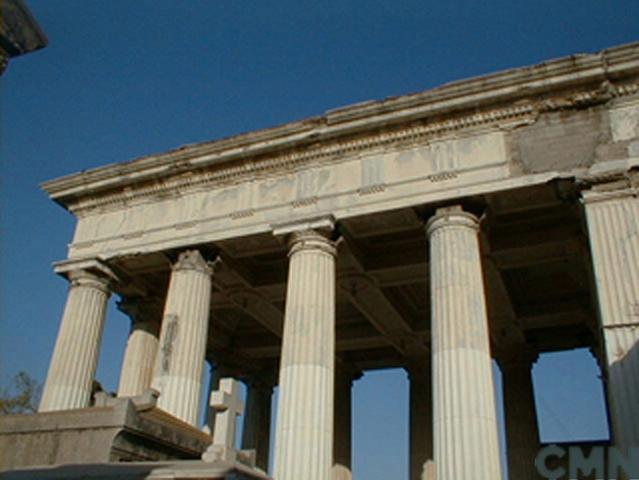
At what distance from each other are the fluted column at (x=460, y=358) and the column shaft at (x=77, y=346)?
1132 centimetres

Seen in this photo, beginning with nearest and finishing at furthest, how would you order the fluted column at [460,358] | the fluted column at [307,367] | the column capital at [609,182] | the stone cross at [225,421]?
the stone cross at [225,421] → the fluted column at [460,358] → the column capital at [609,182] → the fluted column at [307,367]

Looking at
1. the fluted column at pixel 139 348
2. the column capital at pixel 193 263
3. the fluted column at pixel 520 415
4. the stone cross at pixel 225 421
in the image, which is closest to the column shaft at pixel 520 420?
the fluted column at pixel 520 415

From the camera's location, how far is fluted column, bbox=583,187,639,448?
13.9m

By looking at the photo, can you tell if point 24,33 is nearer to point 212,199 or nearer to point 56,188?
point 212,199

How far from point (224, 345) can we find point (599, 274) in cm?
1810

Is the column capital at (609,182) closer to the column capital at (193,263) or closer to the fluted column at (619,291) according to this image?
the fluted column at (619,291)

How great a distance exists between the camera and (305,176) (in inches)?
794

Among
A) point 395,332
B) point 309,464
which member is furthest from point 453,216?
point 395,332

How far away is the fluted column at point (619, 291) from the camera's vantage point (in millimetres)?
13922

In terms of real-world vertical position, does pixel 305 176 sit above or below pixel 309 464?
above

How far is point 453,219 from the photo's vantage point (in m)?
17.6

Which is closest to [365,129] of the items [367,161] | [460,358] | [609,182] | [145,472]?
[367,161]

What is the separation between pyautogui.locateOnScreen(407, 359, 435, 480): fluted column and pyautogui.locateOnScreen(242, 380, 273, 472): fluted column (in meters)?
7.14

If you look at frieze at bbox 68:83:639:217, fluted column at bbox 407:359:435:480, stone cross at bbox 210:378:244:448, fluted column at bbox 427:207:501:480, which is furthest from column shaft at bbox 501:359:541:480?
stone cross at bbox 210:378:244:448
